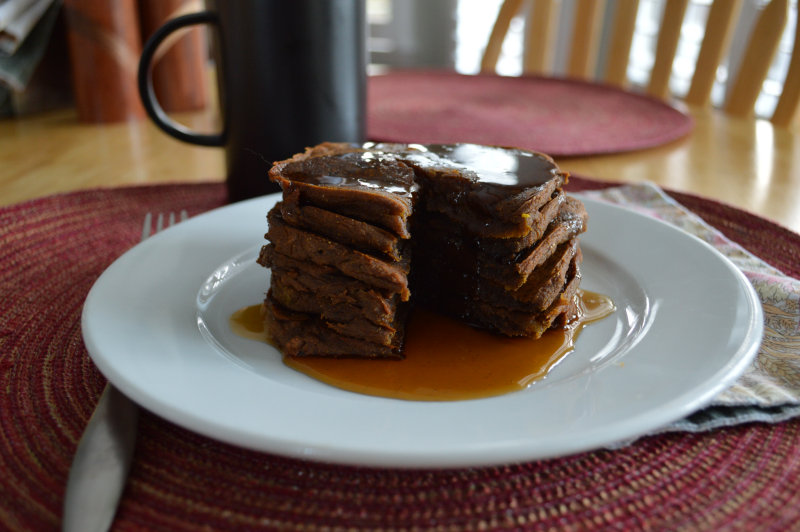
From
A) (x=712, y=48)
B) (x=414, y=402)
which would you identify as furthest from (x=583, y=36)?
(x=414, y=402)

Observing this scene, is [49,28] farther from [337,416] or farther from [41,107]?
[337,416]

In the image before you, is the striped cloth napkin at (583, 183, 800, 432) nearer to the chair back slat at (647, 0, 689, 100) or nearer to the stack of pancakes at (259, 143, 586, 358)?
the stack of pancakes at (259, 143, 586, 358)

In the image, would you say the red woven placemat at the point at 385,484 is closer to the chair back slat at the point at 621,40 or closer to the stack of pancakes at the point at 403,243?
the stack of pancakes at the point at 403,243

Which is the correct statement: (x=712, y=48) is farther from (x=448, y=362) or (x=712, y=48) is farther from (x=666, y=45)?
(x=448, y=362)

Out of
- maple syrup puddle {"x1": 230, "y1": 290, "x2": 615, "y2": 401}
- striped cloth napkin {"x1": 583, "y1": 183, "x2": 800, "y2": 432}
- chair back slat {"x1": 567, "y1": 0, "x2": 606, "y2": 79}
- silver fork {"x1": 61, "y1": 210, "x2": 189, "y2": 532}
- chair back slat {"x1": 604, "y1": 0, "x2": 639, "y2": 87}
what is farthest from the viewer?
chair back slat {"x1": 567, "y1": 0, "x2": 606, "y2": 79}

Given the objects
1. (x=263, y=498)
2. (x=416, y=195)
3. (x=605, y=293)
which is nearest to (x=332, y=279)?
(x=416, y=195)

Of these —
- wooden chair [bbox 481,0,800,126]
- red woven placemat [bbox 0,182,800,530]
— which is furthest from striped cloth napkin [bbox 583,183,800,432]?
wooden chair [bbox 481,0,800,126]

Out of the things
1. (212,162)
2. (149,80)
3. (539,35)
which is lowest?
(212,162)
